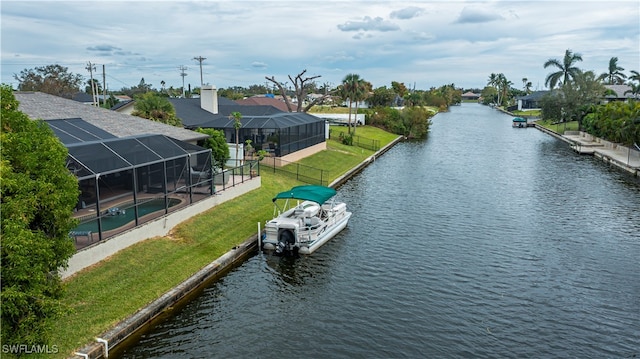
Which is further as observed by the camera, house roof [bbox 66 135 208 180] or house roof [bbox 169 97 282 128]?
house roof [bbox 169 97 282 128]

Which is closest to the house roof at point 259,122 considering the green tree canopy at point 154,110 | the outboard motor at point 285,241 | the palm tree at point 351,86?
the green tree canopy at point 154,110

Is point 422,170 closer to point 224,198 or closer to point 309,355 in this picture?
point 224,198

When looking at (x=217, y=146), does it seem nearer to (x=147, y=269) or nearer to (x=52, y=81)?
(x=147, y=269)

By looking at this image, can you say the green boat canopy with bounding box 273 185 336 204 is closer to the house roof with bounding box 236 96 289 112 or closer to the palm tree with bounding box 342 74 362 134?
the palm tree with bounding box 342 74 362 134

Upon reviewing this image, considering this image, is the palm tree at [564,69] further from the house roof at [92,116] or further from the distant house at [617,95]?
the house roof at [92,116]

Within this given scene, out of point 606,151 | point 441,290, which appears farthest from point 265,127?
point 606,151

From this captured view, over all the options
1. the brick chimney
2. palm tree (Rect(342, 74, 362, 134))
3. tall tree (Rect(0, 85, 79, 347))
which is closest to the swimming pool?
tall tree (Rect(0, 85, 79, 347))
